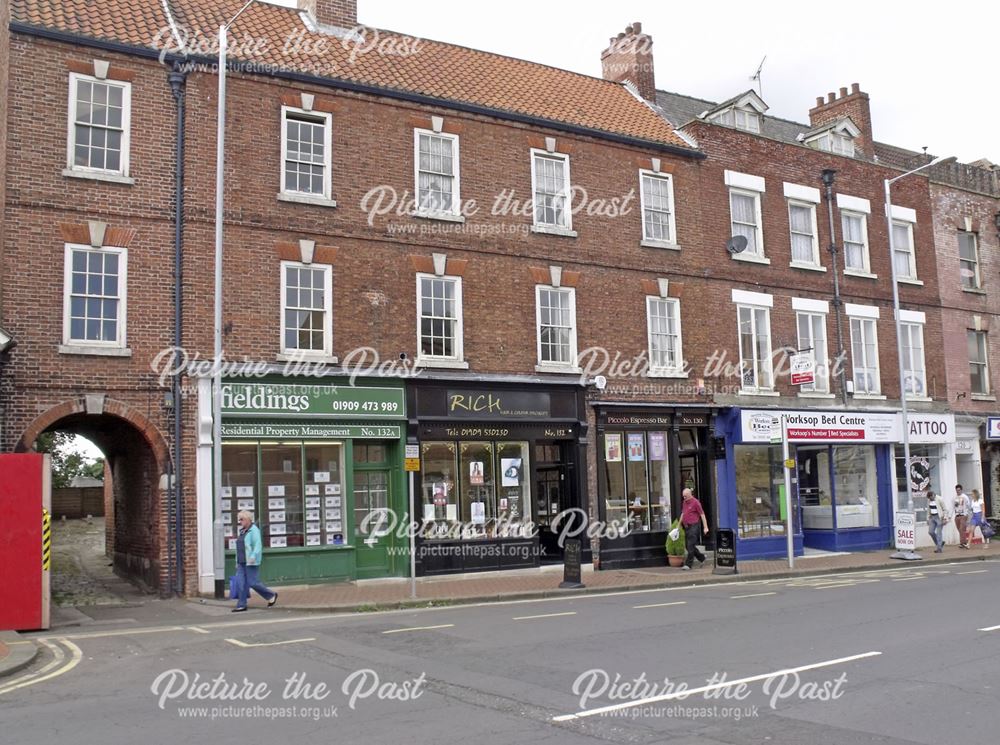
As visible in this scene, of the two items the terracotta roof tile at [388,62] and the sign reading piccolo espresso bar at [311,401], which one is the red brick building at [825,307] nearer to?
the terracotta roof tile at [388,62]

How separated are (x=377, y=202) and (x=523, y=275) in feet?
12.5

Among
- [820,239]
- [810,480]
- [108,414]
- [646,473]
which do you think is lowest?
[810,480]

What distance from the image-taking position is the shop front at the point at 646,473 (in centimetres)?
2255

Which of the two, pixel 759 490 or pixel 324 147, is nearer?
pixel 324 147

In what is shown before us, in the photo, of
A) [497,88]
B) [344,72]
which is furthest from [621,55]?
[344,72]

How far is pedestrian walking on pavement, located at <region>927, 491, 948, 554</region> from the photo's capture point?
26.4m

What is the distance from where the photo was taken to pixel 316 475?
63.2ft

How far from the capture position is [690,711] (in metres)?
8.16

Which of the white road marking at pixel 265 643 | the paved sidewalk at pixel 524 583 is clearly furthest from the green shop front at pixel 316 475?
the white road marking at pixel 265 643

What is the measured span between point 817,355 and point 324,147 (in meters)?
15.2

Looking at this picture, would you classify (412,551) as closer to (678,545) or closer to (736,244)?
(678,545)

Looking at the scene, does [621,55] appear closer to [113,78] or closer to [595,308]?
[595,308]

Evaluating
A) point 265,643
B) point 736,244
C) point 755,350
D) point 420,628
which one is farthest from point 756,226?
point 265,643

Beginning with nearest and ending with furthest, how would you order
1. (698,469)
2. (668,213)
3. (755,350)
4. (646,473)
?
(646,473)
(698,469)
(668,213)
(755,350)
